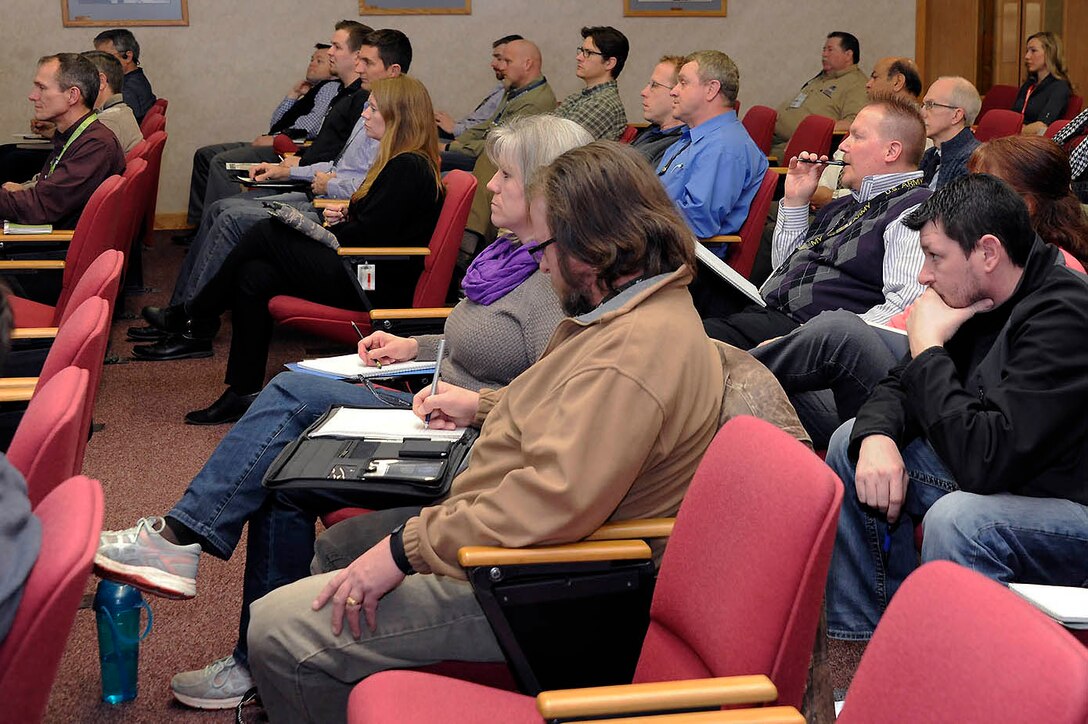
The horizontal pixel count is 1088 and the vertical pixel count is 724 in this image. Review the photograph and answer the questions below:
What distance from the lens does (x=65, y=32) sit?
338 inches

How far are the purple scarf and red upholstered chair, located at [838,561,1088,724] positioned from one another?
1.57 metres

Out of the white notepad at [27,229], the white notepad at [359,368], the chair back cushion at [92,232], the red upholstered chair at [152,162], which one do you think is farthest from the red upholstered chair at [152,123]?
the white notepad at [359,368]

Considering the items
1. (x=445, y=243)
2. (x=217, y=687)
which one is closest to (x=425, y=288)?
(x=445, y=243)

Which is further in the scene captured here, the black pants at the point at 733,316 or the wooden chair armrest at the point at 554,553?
the black pants at the point at 733,316

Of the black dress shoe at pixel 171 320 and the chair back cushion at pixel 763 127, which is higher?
the chair back cushion at pixel 763 127

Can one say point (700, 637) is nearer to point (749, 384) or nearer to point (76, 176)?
point (749, 384)

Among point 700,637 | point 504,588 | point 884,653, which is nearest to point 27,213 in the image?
point 504,588

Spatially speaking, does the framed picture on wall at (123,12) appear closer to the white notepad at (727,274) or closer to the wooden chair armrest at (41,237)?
the wooden chair armrest at (41,237)

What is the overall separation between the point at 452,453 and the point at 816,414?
3.18 ft

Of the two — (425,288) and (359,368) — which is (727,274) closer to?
(359,368)

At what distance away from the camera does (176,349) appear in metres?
5.20

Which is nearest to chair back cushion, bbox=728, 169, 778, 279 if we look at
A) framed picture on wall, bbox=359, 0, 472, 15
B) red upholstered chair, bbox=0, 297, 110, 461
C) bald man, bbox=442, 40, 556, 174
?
red upholstered chair, bbox=0, 297, 110, 461

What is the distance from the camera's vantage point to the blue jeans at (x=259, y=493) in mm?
Answer: 2295

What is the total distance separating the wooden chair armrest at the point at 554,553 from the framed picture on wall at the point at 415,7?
7825mm
